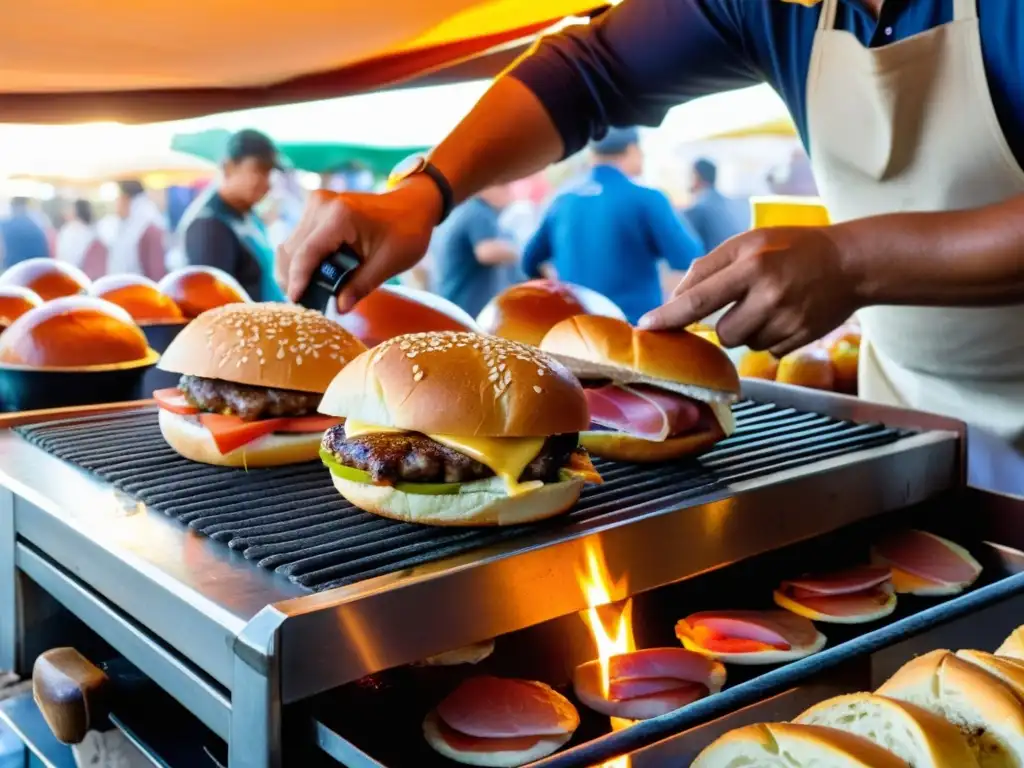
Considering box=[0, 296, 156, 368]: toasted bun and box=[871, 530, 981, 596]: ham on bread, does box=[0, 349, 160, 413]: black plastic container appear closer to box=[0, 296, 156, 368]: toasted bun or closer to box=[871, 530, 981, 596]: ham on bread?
box=[0, 296, 156, 368]: toasted bun

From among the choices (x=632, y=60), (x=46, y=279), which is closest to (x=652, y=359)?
(x=632, y=60)

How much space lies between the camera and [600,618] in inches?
64.9

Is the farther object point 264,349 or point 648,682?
point 264,349

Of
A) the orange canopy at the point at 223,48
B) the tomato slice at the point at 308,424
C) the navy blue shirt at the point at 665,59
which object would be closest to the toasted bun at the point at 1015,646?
the tomato slice at the point at 308,424

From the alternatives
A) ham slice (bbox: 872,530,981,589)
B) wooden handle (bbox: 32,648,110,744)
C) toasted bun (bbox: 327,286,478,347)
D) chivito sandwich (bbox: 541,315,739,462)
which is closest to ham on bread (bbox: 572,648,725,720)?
chivito sandwich (bbox: 541,315,739,462)

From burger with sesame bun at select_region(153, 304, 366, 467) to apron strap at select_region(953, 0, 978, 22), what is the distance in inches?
56.3

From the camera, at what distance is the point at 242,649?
1.13m

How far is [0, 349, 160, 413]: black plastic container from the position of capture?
226 cm

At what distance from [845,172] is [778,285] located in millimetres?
951

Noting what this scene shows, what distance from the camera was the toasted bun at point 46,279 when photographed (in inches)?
120

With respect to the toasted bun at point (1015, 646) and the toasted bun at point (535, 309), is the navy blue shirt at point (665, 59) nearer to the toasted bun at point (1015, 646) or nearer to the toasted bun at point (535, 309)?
the toasted bun at point (535, 309)

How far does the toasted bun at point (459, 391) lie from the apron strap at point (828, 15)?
3.82 ft

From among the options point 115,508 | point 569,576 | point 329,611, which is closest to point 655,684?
point 569,576

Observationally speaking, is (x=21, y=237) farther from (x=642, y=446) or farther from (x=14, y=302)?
(x=642, y=446)
